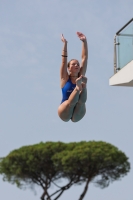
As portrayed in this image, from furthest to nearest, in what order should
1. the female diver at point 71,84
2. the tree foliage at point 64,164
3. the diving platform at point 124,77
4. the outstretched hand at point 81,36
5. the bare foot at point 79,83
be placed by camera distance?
the tree foliage at point 64,164
the diving platform at point 124,77
the outstretched hand at point 81,36
the female diver at point 71,84
the bare foot at point 79,83

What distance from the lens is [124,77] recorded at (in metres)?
14.6

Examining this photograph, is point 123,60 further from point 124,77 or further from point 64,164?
point 64,164

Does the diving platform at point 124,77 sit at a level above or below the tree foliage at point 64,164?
above

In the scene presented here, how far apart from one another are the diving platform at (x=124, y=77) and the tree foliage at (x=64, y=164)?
33.5 meters

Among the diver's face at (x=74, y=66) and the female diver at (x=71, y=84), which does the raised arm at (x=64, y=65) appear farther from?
the diver's face at (x=74, y=66)

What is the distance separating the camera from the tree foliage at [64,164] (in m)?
49.0

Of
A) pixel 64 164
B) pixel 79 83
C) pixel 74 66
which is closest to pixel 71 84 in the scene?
pixel 74 66

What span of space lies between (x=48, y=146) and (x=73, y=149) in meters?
2.00

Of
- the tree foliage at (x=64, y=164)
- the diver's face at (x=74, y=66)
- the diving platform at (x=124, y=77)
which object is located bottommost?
the tree foliage at (x=64, y=164)

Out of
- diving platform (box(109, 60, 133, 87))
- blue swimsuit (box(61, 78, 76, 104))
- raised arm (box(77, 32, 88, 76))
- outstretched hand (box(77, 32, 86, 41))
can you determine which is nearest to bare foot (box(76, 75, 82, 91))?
blue swimsuit (box(61, 78, 76, 104))

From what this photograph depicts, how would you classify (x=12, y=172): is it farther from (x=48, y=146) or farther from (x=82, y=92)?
(x=82, y=92)

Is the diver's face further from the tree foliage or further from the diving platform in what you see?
the tree foliage

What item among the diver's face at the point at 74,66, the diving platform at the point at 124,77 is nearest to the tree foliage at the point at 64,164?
the diving platform at the point at 124,77

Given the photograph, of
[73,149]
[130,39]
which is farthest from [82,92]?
[73,149]
